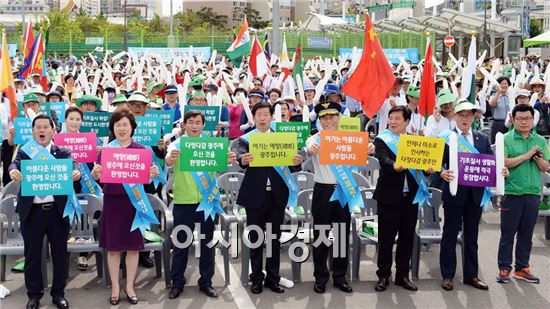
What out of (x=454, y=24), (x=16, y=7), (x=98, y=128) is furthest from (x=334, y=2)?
(x=98, y=128)

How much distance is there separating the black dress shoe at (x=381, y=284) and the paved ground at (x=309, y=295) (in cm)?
6

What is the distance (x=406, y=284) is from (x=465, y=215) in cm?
86

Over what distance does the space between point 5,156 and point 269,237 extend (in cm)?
569

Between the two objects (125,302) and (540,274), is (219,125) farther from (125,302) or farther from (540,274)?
(540,274)

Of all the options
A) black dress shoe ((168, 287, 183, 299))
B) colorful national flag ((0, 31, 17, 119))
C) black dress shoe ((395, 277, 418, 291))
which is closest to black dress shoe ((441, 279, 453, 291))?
black dress shoe ((395, 277, 418, 291))

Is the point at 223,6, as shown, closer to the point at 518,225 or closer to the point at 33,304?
the point at 518,225

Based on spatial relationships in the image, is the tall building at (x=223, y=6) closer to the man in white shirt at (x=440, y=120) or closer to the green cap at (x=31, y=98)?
the green cap at (x=31, y=98)

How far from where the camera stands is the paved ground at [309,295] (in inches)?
243

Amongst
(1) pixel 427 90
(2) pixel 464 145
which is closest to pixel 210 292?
(2) pixel 464 145

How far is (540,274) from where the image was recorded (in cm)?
700

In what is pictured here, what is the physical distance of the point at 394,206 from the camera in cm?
641

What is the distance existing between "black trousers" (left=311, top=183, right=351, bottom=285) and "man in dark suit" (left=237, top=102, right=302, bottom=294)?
0.31m

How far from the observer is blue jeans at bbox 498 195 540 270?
6.68 meters

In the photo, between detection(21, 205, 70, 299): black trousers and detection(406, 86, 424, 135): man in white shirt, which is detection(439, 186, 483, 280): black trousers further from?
detection(21, 205, 70, 299): black trousers
